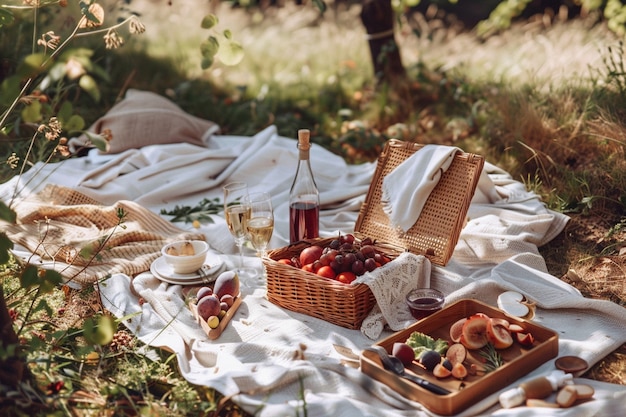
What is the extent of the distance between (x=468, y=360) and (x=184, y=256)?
1477 mm

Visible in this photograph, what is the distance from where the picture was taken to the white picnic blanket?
Answer: 2.62 m

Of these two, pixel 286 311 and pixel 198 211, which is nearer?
pixel 286 311

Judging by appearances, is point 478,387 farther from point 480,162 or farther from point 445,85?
point 445,85

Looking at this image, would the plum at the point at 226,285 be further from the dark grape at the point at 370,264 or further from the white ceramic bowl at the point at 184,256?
Answer: the dark grape at the point at 370,264

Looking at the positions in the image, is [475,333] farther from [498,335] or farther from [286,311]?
[286,311]

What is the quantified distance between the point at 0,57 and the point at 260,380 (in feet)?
14.0

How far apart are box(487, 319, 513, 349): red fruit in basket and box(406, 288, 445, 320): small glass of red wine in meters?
0.32

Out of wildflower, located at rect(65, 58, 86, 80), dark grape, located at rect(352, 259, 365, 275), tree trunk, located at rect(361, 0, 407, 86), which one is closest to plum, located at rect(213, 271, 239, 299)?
dark grape, located at rect(352, 259, 365, 275)

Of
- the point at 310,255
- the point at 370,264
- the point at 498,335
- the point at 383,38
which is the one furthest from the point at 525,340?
the point at 383,38

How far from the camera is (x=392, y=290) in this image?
3.18 m

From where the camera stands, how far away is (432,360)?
8.83 ft

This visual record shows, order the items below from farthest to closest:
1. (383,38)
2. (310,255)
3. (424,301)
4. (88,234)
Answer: (383,38)
(88,234)
(310,255)
(424,301)

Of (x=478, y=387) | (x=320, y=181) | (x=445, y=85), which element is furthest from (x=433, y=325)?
(x=445, y=85)

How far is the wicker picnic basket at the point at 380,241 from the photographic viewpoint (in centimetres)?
313
